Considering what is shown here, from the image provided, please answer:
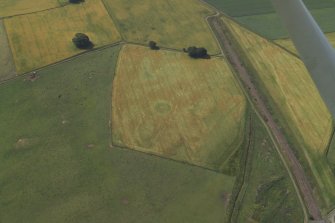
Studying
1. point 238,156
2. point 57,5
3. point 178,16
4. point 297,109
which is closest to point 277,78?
point 297,109

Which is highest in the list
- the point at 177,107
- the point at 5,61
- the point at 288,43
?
the point at 288,43

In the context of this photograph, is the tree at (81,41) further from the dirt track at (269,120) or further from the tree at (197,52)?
the dirt track at (269,120)

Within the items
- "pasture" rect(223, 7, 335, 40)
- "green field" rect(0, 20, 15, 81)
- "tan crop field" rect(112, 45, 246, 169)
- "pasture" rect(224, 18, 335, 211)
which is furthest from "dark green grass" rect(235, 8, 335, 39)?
"green field" rect(0, 20, 15, 81)

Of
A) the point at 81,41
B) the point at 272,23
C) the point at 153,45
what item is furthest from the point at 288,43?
the point at 81,41

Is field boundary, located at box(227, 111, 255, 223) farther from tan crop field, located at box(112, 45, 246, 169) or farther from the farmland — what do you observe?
the farmland

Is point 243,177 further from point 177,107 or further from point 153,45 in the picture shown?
point 153,45

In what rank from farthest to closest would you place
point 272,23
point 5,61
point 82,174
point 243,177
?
point 272,23
point 5,61
point 243,177
point 82,174
